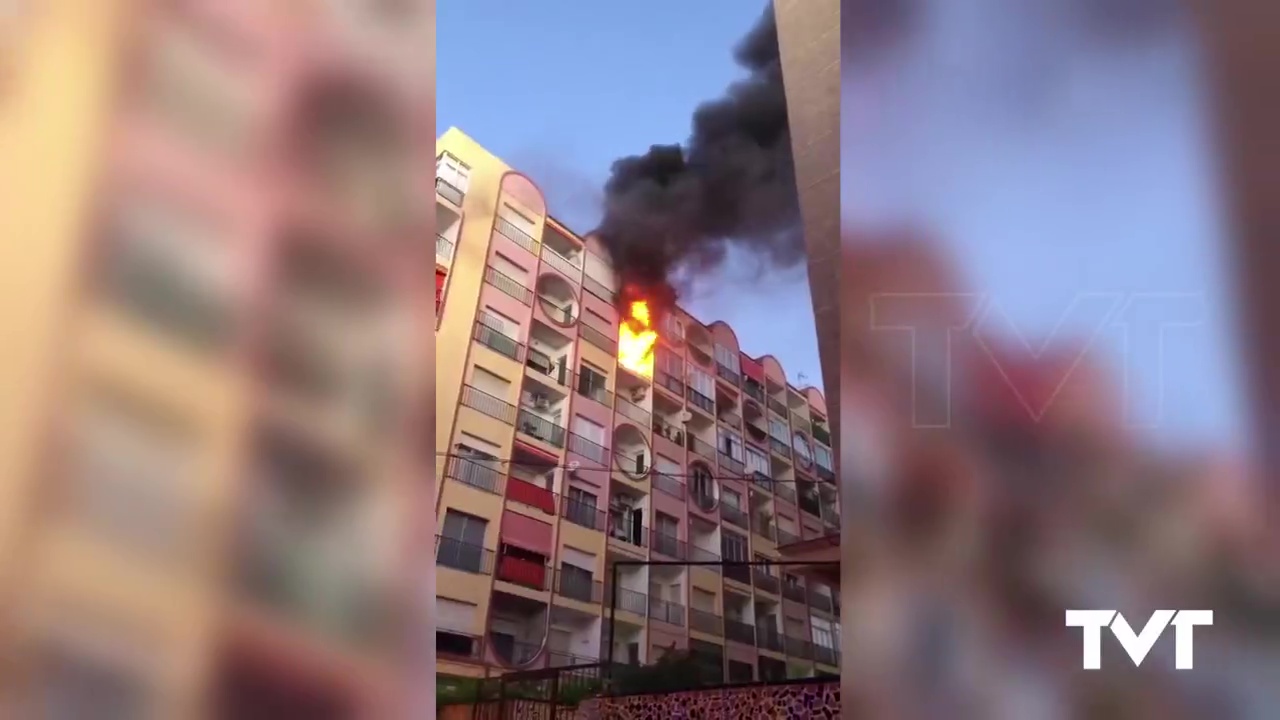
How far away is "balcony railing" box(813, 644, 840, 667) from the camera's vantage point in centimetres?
241

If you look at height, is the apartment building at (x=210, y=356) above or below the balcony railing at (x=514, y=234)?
below

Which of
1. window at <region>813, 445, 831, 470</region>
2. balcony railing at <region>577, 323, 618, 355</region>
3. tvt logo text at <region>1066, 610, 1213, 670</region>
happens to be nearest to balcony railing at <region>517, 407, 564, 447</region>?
balcony railing at <region>577, 323, 618, 355</region>

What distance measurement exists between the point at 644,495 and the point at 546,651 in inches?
16.5

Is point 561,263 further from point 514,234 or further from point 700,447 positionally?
point 700,447

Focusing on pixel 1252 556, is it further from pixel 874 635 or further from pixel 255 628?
pixel 255 628

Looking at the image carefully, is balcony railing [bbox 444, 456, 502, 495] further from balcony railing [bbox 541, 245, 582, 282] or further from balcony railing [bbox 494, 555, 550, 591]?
balcony railing [bbox 541, 245, 582, 282]

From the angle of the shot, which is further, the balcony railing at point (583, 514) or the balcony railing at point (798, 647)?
the balcony railing at point (798, 647)

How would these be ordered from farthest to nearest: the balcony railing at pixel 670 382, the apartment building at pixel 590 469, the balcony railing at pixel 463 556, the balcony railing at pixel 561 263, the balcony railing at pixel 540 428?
the balcony railing at pixel 670 382
the balcony railing at pixel 561 263
the balcony railing at pixel 540 428
the apartment building at pixel 590 469
the balcony railing at pixel 463 556

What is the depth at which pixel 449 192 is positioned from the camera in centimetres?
219

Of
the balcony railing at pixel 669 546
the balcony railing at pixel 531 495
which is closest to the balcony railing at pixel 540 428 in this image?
the balcony railing at pixel 531 495

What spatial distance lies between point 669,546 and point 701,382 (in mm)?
393

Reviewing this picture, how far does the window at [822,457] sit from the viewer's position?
2549 millimetres

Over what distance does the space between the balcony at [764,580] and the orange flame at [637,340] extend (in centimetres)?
53

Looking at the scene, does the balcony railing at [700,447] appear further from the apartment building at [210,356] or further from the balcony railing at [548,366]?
the apartment building at [210,356]
